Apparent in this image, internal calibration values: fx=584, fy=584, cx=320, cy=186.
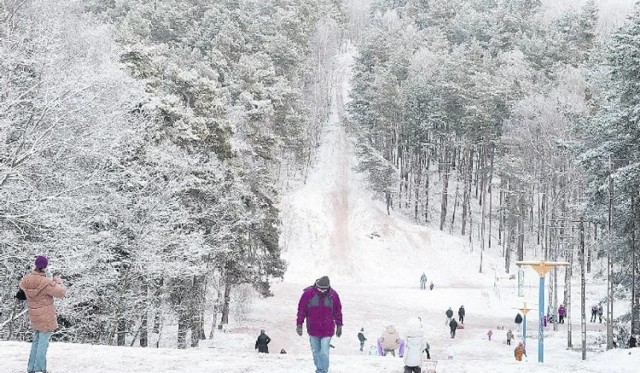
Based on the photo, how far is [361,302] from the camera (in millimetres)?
37406

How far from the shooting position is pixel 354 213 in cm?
5512

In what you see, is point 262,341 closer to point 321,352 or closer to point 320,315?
point 321,352

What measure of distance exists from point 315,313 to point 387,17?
314ft

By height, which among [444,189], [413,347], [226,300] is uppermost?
[444,189]

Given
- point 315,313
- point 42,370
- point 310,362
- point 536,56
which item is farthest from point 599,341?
point 536,56

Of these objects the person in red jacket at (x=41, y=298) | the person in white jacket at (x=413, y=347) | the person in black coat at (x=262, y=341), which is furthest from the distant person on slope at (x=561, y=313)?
the person in red jacket at (x=41, y=298)

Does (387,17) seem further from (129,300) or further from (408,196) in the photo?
(129,300)

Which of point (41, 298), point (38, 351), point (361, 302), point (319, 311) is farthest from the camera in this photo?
point (361, 302)

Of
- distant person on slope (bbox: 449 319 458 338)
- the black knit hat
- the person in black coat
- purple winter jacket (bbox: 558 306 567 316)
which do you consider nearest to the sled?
the black knit hat

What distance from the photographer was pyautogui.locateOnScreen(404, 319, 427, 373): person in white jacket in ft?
29.6

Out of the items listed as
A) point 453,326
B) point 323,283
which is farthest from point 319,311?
point 453,326

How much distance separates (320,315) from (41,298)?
3.81 m

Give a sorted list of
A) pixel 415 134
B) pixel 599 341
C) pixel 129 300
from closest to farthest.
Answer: pixel 129 300
pixel 599 341
pixel 415 134

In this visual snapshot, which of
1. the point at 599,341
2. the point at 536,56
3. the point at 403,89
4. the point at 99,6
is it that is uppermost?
the point at 99,6
